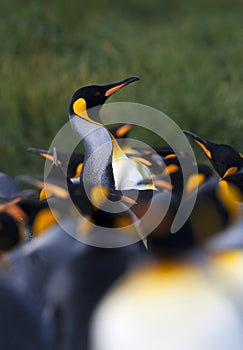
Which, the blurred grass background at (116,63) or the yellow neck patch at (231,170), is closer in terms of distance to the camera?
the yellow neck patch at (231,170)

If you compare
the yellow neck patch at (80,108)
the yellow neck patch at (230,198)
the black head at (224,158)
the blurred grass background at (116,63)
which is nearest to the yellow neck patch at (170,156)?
the black head at (224,158)

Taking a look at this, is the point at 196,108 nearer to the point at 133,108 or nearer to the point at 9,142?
the point at 133,108

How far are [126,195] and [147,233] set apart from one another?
0.65 ft

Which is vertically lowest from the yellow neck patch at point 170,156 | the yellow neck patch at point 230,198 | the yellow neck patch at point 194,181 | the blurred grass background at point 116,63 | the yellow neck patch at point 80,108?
the blurred grass background at point 116,63

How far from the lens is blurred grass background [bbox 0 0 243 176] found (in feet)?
8.04

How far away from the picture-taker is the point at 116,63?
3330 mm

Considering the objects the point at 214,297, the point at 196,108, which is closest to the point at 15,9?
the point at 196,108

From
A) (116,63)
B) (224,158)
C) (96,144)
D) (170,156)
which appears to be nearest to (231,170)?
(224,158)

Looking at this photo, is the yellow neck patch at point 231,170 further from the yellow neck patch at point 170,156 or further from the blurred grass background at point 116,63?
the blurred grass background at point 116,63

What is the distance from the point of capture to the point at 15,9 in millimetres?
4234

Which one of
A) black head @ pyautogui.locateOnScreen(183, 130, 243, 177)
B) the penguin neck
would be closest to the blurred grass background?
black head @ pyautogui.locateOnScreen(183, 130, 243, 177)

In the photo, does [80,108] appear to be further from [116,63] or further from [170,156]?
[116,63]

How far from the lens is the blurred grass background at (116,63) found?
2.45 meters

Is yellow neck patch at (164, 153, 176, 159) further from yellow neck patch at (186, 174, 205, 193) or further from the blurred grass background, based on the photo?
the blurred grass background
